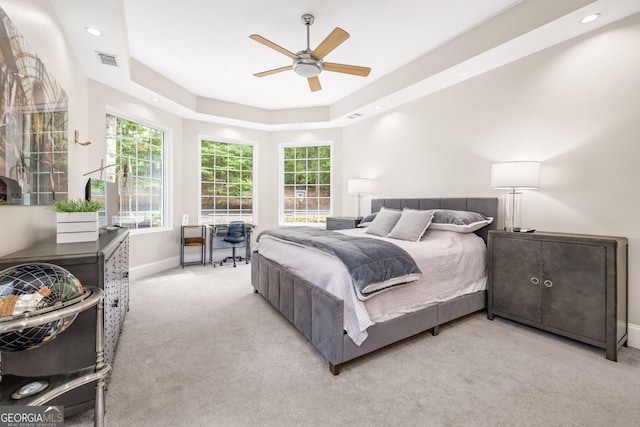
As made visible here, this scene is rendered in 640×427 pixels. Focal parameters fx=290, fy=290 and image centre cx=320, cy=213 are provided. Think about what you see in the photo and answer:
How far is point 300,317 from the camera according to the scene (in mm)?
2359

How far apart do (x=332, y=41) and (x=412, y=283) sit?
2.15 meters

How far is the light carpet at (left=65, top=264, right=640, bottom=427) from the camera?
157 cm

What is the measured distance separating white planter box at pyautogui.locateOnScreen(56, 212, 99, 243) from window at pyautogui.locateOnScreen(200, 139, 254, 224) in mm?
3708

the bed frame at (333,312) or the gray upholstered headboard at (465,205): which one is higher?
the gray upholstered headboard at (465,205)

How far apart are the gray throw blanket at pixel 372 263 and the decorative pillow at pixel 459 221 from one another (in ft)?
3.76

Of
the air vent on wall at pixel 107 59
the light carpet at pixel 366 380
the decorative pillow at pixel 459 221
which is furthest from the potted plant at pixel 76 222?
the decorative pillow at pixel 459 221

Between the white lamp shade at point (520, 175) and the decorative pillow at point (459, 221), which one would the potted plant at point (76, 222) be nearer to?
the decorative pillow at point (459, 221)

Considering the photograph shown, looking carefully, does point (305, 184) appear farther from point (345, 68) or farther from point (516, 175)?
point (516, 175)

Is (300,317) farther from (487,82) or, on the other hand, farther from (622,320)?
(487,82)

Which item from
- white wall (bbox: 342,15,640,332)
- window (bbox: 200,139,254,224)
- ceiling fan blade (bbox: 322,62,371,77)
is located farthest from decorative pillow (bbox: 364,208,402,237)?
window (bbox: 200,139,254,224)

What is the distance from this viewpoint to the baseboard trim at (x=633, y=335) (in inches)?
91.8

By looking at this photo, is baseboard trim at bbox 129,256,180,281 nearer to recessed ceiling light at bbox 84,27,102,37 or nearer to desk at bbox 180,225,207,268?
desk at bbox 180,225,207,268

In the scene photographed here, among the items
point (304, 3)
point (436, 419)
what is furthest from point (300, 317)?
point (304, 3)

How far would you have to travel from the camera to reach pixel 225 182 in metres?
5.86
